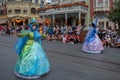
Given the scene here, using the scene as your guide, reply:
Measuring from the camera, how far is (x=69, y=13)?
27.2m

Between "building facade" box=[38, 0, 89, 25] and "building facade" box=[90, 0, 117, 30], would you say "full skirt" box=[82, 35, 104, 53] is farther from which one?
"building facade" box=[90, 0, 117, 30]

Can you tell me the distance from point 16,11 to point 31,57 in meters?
39.1

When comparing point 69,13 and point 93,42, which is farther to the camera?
point 69,13

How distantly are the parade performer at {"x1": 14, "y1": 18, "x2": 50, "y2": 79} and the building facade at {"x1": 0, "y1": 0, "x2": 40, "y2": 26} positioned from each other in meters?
35.8

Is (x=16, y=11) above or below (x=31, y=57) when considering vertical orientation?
above

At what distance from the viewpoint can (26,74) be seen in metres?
5.37

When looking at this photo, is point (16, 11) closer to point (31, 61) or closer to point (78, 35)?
point (78, 35)

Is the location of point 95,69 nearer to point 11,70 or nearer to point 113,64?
point 113,64

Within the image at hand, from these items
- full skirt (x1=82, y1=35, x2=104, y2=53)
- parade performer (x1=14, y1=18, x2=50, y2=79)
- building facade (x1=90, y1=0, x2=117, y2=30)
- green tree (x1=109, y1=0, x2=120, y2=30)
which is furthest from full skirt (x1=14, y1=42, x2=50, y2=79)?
building facade (x1=90, y1=0, x2=117, y2=30)

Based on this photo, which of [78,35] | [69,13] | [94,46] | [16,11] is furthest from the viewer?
[16,11]

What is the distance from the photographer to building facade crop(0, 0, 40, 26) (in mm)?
41594

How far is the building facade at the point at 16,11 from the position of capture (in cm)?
4159

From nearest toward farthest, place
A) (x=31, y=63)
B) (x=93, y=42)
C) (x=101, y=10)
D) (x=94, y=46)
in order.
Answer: (x=31, y=63) → (x=94, y=46) → (x=93, y=42) → (x=101, y=10)

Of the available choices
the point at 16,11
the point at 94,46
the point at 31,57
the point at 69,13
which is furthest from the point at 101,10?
the point at 16,11
